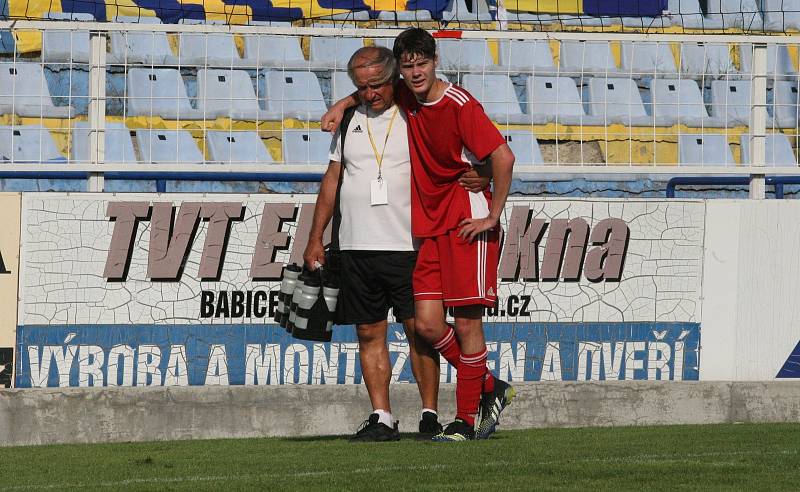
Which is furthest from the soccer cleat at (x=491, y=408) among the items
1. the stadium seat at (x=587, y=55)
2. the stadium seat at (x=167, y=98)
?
the stadium seat at (x=587, y=55)

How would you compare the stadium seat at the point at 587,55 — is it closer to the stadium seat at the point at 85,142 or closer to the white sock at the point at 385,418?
the stadium seat at the point at 85,142

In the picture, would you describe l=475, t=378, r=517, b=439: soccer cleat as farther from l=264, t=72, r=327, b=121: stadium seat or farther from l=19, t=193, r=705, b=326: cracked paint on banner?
l=264, t=72, r=327, b=121: stadium seat

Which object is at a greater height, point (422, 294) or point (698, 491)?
point (422, 294)

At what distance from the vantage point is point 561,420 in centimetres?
812

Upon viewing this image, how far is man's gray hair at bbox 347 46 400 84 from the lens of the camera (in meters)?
6.38

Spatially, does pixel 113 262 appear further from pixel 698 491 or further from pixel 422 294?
pixel 698 491

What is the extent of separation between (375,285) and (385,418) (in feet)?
1.99

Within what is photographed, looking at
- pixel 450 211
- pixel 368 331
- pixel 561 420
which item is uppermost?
pixel 450 211

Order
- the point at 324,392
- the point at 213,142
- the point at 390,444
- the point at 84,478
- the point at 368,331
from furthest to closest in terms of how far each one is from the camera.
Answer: the point at 213,142 → the point at 324,392 → the point at 368,331 → the point at 390,444 → the point at 84,478

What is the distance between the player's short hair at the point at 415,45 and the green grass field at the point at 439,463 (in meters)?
1.68

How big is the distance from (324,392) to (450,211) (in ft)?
6.21

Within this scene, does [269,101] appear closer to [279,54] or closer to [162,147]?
[279,54]

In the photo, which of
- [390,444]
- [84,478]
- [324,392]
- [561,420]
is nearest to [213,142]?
[324,392]

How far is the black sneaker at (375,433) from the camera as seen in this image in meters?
6.52
